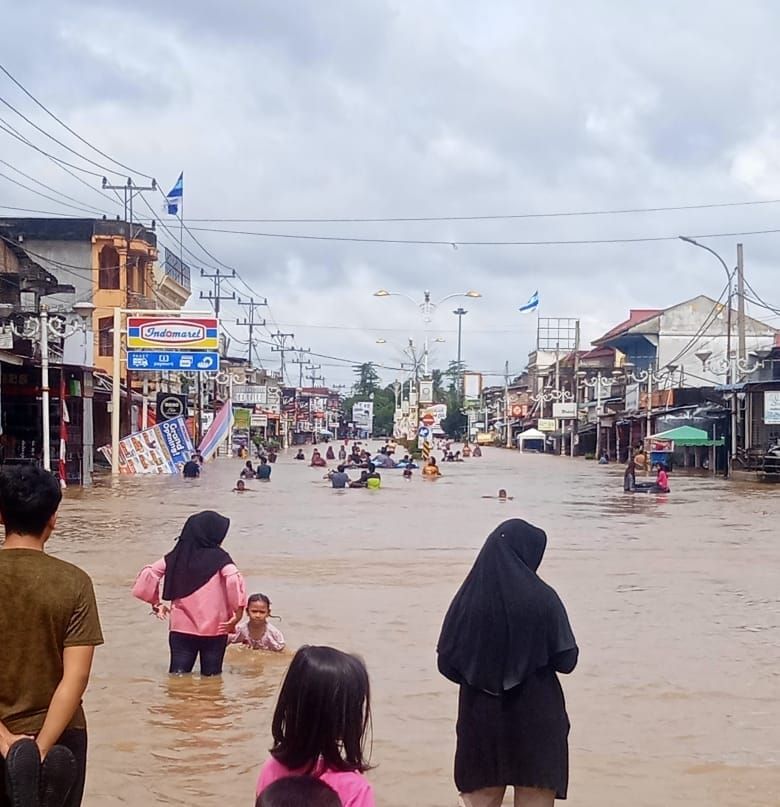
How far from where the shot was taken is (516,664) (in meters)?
4.93

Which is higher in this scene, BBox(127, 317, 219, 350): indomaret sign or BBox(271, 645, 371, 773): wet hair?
BBox(127, 317, 219, 350): indomaret sign

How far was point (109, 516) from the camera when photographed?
2700cm

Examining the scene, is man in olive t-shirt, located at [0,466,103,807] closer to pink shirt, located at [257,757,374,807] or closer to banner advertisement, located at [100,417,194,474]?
pink shirt, located at [257,757,374,807]

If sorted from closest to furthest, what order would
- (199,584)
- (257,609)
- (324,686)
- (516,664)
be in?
1. (324,686)
2. (516,664)
3. (199,584)
4. (257,609)

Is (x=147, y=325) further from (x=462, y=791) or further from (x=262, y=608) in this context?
(x=462, y=791)

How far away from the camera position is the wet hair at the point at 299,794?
11.1ft

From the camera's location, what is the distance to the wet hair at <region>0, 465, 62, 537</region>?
162 inches

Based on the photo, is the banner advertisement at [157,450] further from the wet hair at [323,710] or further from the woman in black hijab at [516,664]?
the wet hair at [323,710]

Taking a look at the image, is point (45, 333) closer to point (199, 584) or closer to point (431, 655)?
point (431, 655)

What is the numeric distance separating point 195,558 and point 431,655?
344cm

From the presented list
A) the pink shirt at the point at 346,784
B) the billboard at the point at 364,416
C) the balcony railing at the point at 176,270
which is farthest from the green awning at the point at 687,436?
the billboard at the point at 364,416

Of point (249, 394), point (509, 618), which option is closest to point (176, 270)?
point (249, 394)

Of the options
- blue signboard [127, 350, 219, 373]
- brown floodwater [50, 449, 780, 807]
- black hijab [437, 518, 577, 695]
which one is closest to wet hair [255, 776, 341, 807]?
black hijab [437, 518, 577, 695]

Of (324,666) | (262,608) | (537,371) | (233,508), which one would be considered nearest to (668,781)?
(262,608)
